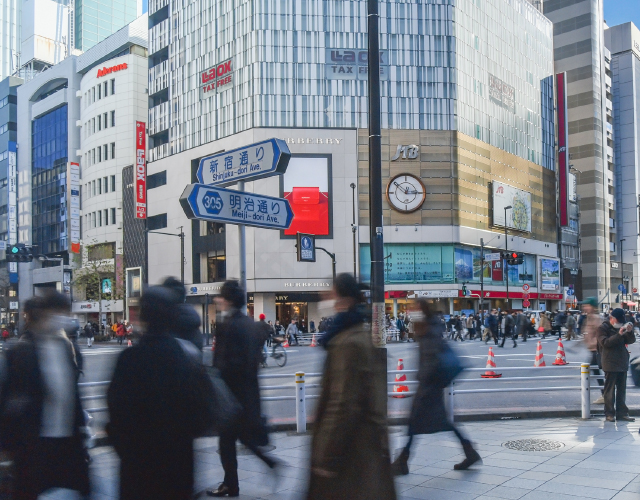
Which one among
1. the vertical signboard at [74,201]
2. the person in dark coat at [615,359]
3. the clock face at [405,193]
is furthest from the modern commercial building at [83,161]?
the person in dark coat at [615,359]

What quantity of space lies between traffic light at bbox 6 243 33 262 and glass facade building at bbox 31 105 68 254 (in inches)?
1916

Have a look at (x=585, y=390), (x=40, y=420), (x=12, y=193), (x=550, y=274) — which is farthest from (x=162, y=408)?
(x=12, y=193)

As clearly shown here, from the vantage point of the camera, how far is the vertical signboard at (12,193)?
82312 millimetres

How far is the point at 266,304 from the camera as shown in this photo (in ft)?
171

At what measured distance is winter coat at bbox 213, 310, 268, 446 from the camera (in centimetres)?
575

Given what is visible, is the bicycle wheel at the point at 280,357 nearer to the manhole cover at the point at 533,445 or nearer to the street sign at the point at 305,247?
the street sign at the point at 305,247

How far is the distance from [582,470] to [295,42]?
51.4 m

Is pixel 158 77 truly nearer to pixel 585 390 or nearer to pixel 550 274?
pixel 550 274

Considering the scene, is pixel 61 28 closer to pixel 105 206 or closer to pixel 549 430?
pixel 105 206

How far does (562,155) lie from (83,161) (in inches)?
2170

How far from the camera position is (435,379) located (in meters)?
6.37

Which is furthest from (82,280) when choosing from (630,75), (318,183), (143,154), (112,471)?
(630,75)

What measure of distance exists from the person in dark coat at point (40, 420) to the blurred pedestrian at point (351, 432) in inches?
64.4

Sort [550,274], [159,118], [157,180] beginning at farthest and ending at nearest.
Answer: [550,274] < [159,118] < [157,180]
